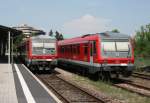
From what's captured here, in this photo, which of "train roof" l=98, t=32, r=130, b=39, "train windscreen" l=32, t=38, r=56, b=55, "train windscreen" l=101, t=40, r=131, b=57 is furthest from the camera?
"train windscreen" l=32, t=38, r=56, b=55

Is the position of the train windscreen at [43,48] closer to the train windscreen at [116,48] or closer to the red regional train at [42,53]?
the red regional train at [42,53]

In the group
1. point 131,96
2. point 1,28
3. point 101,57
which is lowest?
point 131,96

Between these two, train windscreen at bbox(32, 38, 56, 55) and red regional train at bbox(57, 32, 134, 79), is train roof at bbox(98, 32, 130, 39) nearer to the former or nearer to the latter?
red regional train at bbox(57, 32, 134, 79)

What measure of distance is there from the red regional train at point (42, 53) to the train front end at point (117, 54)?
24.5 ft

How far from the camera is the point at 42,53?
92.4ft

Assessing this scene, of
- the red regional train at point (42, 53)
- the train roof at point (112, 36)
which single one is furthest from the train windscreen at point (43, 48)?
the train roof at point (112, 36)

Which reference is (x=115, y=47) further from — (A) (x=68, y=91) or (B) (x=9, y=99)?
(B) (x=9, y=99)

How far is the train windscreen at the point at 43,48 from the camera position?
28234 millimetres

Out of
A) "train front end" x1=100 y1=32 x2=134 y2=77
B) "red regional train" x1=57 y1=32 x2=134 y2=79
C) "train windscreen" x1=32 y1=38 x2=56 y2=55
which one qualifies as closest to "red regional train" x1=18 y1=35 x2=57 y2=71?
"train windscreen" x1=32 y1=38 x2=56 y2=55

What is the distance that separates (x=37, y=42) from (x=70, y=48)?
9.44ft

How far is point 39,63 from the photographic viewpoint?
91.8 ft

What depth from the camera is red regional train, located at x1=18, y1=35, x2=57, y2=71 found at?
28000mm

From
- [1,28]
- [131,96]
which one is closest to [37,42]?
[1,28]

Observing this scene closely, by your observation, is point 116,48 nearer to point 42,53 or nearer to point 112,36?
point 112,36
